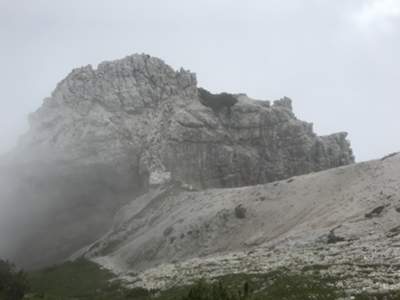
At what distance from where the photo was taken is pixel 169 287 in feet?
163

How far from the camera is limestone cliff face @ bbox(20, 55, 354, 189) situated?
13038 cm

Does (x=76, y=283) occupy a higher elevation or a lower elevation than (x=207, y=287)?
higher

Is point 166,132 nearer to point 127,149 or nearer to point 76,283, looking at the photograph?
point 127,149

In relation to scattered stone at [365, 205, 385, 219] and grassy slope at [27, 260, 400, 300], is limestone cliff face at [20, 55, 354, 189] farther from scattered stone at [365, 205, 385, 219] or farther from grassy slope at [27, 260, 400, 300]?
scattered stone at [365, 205, 385, 219]

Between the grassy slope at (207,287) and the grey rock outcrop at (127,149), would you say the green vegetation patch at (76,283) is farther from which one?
the grey rock outcrop at (127,149)

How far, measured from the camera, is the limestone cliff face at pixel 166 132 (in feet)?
428

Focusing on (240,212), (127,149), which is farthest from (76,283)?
(127,149)

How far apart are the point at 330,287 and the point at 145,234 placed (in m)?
58.5

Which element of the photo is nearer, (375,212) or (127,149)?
(375,212)

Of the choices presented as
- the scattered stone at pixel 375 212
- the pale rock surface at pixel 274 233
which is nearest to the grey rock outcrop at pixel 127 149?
the pale rock surface at pixel 274 233

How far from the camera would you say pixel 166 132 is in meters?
132

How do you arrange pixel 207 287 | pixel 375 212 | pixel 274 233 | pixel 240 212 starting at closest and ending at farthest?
pixel 207 287 < pixel 375 212 < pixel 274 233 < pixel 240 212

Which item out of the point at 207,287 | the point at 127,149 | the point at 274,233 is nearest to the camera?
the point at 207,287

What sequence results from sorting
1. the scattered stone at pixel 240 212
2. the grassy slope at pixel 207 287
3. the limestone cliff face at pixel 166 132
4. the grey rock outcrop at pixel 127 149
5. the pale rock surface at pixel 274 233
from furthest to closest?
the limestone cliff face at pixel 166 132, the grey rock outcrop at pixel 127 149, the scattered stone at pixel 240 212, the pale rock surface at pixel 274 233, the grassy slope at pixel 207 287
